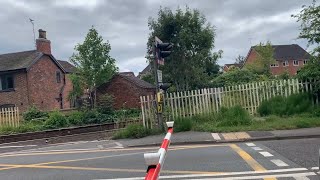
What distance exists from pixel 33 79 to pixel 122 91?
26.3ft

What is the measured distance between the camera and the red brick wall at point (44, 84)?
36.9 m

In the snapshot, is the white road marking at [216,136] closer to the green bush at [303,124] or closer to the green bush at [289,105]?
the green bush at [303,124]

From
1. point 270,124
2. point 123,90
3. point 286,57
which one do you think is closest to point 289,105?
point 270,124

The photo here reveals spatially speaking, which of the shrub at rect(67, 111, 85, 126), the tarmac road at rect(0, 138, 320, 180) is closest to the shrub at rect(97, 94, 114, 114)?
the shrub at rect(67, 111, 85, 126)

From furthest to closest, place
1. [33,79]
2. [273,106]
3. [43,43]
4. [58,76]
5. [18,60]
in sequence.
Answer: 1. [58,76]
2. [43,43]
3. [18,60]
4. [33,79]
5. [273,106]

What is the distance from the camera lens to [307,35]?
18.0m

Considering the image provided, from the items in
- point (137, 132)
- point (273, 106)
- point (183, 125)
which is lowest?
point (137, 132)

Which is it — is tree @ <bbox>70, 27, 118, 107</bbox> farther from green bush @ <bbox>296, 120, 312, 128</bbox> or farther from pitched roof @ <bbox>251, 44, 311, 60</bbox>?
pitched roof @ <bbox>251, 44, 311, 60</bbox>

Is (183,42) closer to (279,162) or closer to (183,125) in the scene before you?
(183,125)

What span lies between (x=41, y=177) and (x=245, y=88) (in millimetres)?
11256

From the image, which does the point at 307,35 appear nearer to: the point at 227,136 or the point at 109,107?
the point at 227,136

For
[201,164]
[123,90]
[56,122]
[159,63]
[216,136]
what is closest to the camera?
[201,164]

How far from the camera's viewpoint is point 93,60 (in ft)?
107

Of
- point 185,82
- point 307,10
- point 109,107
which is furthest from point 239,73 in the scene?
point 307,10
